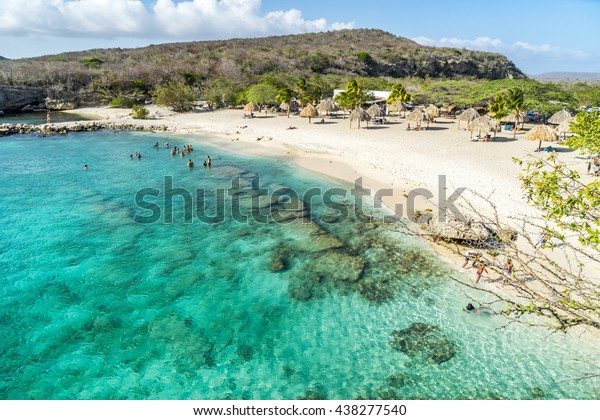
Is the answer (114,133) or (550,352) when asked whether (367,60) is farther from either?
(550,352)

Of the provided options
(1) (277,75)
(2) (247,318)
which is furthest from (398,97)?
(2) (247,318)

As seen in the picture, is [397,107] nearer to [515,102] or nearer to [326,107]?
[326,107]

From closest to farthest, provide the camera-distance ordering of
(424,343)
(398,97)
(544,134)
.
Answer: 1. (424,343)
2. (544,134)
3. (398,97)

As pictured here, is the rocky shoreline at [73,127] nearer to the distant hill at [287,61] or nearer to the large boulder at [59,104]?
the large boulder at [59,104]

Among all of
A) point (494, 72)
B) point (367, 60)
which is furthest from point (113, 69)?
point (494, 72)

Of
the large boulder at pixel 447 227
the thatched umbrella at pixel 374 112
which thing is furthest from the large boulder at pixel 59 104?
the large boulder at pixel 447 227

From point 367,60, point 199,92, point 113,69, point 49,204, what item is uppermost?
point 367,60
